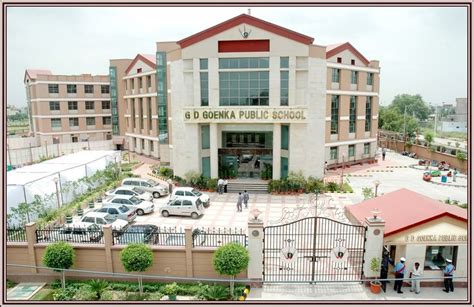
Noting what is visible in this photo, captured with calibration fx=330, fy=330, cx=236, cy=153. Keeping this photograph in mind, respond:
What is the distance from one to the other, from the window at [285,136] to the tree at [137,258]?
16.3 m

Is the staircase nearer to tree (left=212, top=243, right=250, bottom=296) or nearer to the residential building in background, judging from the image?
tree (left=212, top=243, right=250, bottom=296)

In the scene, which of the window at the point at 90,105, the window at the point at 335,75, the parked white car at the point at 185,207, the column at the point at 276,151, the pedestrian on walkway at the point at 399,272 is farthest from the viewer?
the window at the point at 90,105

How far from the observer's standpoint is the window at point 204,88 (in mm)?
25984

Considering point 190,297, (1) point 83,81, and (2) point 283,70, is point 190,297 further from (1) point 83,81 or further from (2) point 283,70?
(1) point 83,81

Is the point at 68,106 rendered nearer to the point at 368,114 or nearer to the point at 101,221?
the point at 101,221

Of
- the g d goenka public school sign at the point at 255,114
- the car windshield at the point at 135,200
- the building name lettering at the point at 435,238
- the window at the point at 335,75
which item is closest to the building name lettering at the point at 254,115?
the g d goenka public school sign at the point at 255,114

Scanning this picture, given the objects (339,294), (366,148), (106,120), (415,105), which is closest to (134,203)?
(339,294)

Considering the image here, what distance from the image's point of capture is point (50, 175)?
68.5ft

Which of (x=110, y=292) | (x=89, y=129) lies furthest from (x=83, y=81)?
(x=110, y=292)

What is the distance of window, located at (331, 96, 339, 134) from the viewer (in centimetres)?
3269

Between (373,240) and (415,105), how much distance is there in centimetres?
12436

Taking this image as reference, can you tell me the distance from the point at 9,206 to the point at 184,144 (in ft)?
42.6

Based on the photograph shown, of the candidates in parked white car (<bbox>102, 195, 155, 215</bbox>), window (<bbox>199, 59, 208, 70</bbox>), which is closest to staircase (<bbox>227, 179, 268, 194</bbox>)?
parked white car (<bbox>102, 195, 155, 215</bbox>)

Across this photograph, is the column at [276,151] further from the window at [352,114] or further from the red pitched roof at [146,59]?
the red pitched roof at [146,59]
